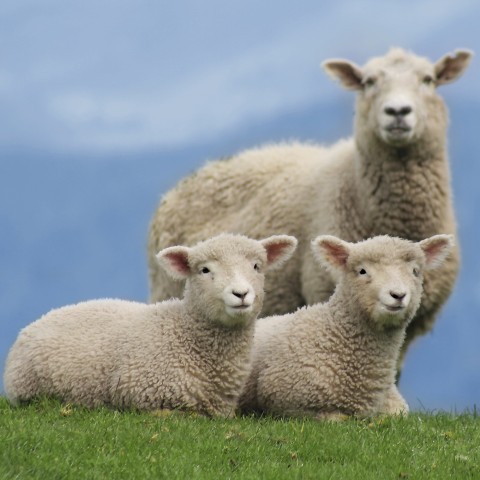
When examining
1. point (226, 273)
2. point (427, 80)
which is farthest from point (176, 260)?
point (427, 80)

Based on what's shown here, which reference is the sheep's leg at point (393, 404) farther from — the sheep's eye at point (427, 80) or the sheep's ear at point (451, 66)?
the sheep's ear at point (451, 66)

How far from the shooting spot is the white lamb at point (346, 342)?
29.6 feet

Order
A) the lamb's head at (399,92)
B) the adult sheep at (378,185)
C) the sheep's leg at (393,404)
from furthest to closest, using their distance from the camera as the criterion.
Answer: the adult sheep at (378,185), the lamb's head at (399,92), the sheep's leg at (393,404)

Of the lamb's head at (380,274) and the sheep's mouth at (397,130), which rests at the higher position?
Result: the sheep's mouth at (397,130)

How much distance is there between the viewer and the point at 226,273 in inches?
340

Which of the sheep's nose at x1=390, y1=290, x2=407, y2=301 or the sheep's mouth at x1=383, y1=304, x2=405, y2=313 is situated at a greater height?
the sheep's nose at x1=390, y1=290, x2=407, y2=301

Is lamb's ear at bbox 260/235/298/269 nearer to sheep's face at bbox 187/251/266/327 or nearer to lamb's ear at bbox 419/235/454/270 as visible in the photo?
sheep's face at bbox 187/251/266/327

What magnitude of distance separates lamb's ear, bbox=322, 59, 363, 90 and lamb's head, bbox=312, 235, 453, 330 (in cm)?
411

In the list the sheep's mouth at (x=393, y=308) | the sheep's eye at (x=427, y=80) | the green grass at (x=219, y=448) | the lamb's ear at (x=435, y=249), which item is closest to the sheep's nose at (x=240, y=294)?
the green grass at (x=219, y=448)

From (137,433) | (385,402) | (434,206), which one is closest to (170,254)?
(137,433)

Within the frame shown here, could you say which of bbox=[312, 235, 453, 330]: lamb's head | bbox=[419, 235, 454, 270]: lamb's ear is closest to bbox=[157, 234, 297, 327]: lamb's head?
bbox=[312, 235, 453, 330]: lamb's head

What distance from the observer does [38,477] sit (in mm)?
7348

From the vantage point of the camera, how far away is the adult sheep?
12.6 m

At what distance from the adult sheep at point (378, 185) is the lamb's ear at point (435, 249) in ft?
9.75
